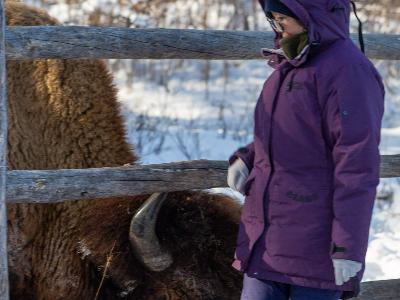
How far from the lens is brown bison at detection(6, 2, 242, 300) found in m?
3.56

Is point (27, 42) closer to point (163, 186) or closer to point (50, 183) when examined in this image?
point (50, 183)

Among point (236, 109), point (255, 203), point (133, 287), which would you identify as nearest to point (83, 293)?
point (133, 287)

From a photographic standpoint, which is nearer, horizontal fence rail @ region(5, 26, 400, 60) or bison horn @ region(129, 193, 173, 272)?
horizontal fence rail @ region(5, 26, 400, 60)

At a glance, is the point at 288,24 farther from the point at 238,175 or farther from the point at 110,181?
the point at 110,181

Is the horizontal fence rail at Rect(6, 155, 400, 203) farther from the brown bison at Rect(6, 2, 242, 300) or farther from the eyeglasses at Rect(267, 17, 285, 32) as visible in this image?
the eyeglasses at Rect(267, 17, 285, 32)

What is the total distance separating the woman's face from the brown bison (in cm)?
99

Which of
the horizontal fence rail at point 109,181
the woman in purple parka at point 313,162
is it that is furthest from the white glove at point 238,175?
the horizontal fence rail at point 109,181

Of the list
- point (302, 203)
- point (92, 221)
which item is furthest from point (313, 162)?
point (92, 221)

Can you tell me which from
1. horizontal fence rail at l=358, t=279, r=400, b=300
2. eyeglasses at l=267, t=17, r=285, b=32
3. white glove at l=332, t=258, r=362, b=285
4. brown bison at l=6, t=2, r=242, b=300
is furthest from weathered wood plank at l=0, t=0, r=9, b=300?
horizontal fence rail at l=358, t=279, r=400, b=300

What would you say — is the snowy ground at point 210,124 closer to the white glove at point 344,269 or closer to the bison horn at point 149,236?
the bison horn at point 149,236

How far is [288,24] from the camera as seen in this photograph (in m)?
2.93

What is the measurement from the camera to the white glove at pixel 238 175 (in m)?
3.15

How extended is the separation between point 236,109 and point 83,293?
779 cm

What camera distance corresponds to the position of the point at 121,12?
12438 millimetres
